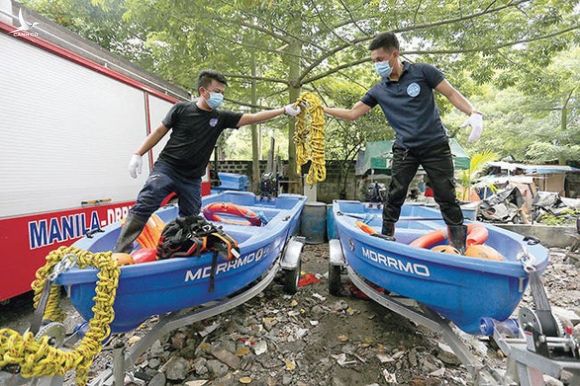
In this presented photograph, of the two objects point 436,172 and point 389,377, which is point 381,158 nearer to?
point 436,172

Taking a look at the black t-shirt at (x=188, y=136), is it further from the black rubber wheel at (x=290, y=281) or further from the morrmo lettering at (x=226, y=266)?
the black rubber wheel at (x=290, y=281)

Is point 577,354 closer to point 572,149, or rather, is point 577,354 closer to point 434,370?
point 434,370

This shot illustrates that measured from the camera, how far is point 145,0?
17.0 ft

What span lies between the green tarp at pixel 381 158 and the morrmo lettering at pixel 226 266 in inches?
264

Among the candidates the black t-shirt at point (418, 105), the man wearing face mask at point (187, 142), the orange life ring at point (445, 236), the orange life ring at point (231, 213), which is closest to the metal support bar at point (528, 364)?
the orange life ring at point (445, 236)

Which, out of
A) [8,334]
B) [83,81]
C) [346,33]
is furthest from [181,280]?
[346,33]

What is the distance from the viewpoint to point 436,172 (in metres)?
2.70

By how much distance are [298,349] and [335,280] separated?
1.22 metres

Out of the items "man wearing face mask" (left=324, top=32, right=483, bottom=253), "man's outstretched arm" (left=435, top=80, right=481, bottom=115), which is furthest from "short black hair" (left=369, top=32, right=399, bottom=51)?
"man's outstretched arm" (left=435, top=80, right=481, bottom=115)

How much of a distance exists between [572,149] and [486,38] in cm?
1250

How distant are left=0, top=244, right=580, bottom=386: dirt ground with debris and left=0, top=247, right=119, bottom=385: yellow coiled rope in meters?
0.74

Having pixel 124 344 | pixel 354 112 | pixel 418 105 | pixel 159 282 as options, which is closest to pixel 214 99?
pixel 354 112

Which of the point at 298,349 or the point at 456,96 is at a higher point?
the point at 456,96

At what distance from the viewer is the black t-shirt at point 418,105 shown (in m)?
2.66
